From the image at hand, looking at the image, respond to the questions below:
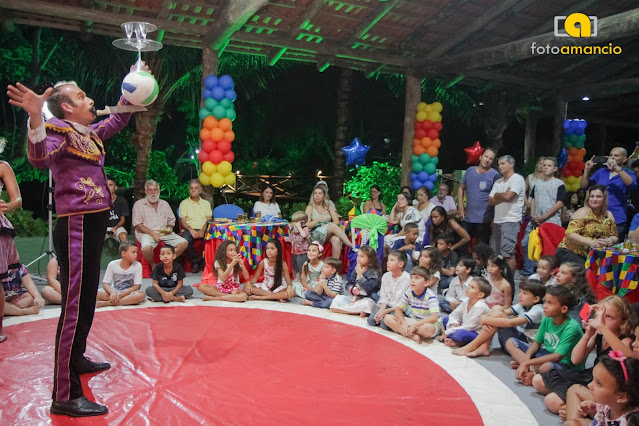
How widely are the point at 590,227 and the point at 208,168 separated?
427cm

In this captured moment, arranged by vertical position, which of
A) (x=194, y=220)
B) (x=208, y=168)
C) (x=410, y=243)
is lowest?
(x=410, y=243)

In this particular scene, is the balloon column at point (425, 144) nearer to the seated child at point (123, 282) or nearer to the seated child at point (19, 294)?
the seated child at point (123, 282)

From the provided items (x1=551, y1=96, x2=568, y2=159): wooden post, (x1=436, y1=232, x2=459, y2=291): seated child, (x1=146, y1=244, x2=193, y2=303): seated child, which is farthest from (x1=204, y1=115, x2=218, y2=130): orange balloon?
(x1=551, y1=96, x2=568, y2=159): wooden post

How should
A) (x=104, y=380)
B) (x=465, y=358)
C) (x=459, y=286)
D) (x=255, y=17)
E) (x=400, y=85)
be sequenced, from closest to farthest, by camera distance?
(x=104, y=380)
(x=465, y=358)
(x=459, y=286)
(x=255, y=17)
(x=400, y=85)

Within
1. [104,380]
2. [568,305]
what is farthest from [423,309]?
[104,380]

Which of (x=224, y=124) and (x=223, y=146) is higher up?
(x=224, y=124)

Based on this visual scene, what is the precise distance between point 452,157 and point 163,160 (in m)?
8.24

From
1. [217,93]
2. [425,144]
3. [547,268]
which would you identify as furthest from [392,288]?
[425,144]

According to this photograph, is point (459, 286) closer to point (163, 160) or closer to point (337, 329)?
point (337, 329)

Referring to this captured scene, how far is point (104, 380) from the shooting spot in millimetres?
2986

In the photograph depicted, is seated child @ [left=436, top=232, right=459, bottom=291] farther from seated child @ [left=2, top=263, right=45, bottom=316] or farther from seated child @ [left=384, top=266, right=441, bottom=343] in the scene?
seated child @ [left=2, top=263, right=45, bottom=316]

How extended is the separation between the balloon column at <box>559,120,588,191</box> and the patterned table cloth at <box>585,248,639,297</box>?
6046 mm

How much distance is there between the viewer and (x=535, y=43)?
661 cm

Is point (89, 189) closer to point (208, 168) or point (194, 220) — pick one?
point (194, 220)
